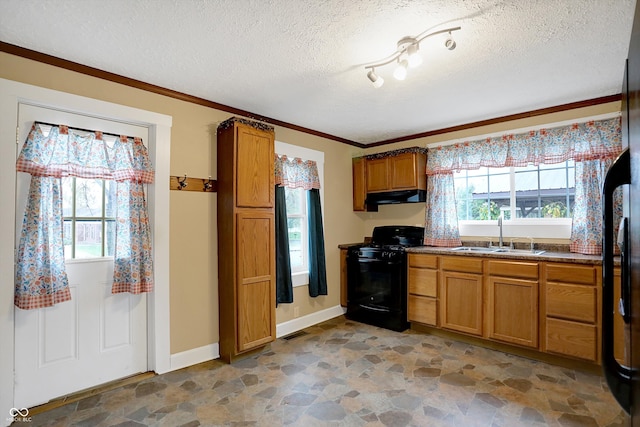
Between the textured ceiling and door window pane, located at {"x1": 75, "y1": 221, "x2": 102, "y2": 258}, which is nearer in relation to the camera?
the textured ceiling

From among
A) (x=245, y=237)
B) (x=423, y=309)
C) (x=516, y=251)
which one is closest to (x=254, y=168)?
(x=245, y=237)

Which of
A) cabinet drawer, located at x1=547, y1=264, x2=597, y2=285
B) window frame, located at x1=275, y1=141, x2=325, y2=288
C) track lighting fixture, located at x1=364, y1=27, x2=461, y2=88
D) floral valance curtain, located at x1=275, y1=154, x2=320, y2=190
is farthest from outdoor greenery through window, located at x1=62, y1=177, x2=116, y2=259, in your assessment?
cabinet drawer, located at x1=547, y1=264, x2=597, y2=285

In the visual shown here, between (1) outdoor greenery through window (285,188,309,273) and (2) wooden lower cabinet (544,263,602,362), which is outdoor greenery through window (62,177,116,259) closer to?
(1) outdoor greenery through window (285,188,309,273)

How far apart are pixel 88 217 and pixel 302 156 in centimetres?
228

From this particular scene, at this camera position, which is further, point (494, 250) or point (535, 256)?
point (494, 250)

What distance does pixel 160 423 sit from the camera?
2139 millimetres

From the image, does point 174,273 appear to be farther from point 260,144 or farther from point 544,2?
point 544,2

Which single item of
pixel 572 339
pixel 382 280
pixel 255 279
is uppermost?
pixel 255 279

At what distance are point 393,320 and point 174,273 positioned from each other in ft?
8.05

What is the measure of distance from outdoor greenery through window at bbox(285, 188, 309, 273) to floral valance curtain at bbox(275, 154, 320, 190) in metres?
0.15

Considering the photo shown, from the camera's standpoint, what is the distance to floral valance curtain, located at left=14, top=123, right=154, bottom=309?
87.5 inches

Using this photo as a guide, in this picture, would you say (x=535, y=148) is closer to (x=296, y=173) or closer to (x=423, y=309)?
(x=423, y=309)

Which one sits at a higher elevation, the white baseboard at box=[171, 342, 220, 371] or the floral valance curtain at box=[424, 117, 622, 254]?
the floral valance curtain at box=[424, 117, 622, 254]

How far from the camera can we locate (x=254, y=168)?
10.4 feet
